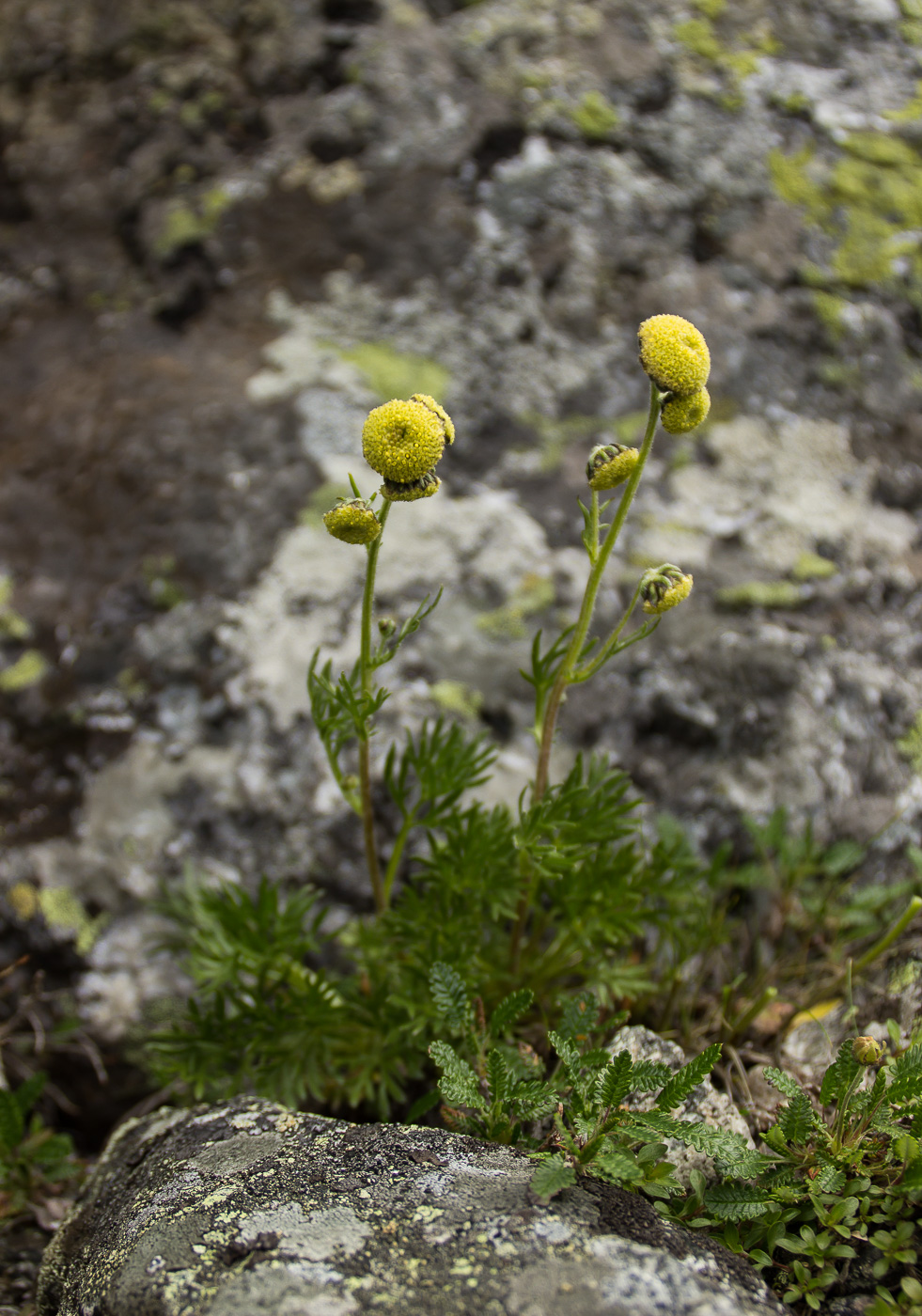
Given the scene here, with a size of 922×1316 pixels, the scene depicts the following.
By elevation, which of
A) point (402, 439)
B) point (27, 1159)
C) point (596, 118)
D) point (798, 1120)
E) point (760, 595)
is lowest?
point (27, 1159)

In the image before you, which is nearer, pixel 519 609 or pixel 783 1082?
pixel 783 1082

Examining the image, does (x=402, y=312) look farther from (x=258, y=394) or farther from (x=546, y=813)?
(x=546, y=813)

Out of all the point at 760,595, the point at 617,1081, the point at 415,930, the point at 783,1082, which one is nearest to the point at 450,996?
the point at 415,930

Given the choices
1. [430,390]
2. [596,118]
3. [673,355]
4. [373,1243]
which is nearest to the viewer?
[373,1243]

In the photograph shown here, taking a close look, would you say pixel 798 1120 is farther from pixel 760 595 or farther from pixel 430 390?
pixel 430 390

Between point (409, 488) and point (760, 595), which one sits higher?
point (409, 488)

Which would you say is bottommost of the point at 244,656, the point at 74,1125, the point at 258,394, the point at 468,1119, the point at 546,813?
the point at 74,1125

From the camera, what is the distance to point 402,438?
1684 millimetres

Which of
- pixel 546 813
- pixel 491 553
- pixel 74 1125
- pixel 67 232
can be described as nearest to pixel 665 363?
pixel 546 813

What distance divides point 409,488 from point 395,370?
6.06ft

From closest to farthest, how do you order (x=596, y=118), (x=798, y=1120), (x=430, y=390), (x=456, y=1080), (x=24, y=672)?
(x=798, y=1120) < (x=456, y=1080) < (x=24, y=672) < (x=430, y=390) < (x=596, y=118)

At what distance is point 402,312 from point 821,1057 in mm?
2982

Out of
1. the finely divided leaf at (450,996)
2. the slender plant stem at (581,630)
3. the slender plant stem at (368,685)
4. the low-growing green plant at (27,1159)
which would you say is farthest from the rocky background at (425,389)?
the finely divided leaf at (450,996)

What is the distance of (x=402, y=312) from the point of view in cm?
353
